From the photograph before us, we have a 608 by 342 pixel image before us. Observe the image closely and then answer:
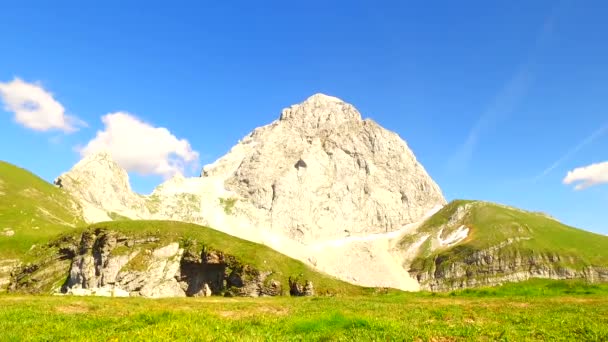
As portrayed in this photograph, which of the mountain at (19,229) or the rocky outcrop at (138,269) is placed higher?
the mountain at (19,229)

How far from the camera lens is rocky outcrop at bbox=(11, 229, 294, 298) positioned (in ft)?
311

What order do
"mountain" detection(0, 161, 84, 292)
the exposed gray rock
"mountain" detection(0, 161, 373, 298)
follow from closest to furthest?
"mountain" detection(0, 161, 373, 298) < the exposed gray rock < "mountain" detection(0, 161, 84, 292)

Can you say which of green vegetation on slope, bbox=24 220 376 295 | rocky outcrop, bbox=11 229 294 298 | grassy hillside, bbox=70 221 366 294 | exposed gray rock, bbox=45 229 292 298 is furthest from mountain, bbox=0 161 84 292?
grassy hillside, bbox=70 221 366 294

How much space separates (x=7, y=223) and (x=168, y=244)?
115 m

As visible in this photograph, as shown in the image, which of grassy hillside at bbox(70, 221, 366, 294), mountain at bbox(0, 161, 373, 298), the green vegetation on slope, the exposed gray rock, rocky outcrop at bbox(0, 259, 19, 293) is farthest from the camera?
rocky outcrop at bbox(0, 259, 19, 293)

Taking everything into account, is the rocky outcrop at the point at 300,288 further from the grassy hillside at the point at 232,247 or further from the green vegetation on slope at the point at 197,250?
the grassy hillside at the point at 232,247

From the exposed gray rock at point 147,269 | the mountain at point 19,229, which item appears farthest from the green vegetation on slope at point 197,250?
the mountain at point 19,229

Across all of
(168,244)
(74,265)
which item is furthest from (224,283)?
(74,265)

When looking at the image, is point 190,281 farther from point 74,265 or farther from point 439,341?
point 439,341

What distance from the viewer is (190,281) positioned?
10056 cm

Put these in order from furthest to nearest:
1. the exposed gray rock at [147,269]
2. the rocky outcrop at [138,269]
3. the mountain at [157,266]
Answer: the rocky outcrop at [138,269] → the exposed gray rock at [147,269] → the mountain at [157,266]

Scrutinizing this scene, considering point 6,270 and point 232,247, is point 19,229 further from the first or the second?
point 232,247

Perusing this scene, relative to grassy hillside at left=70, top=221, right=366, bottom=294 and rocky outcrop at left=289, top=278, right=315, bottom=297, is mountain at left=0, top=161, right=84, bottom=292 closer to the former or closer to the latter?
grassy hillside at left=70, top=221, right=366, bottom=294

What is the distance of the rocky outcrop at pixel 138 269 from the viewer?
94688 millimetres
